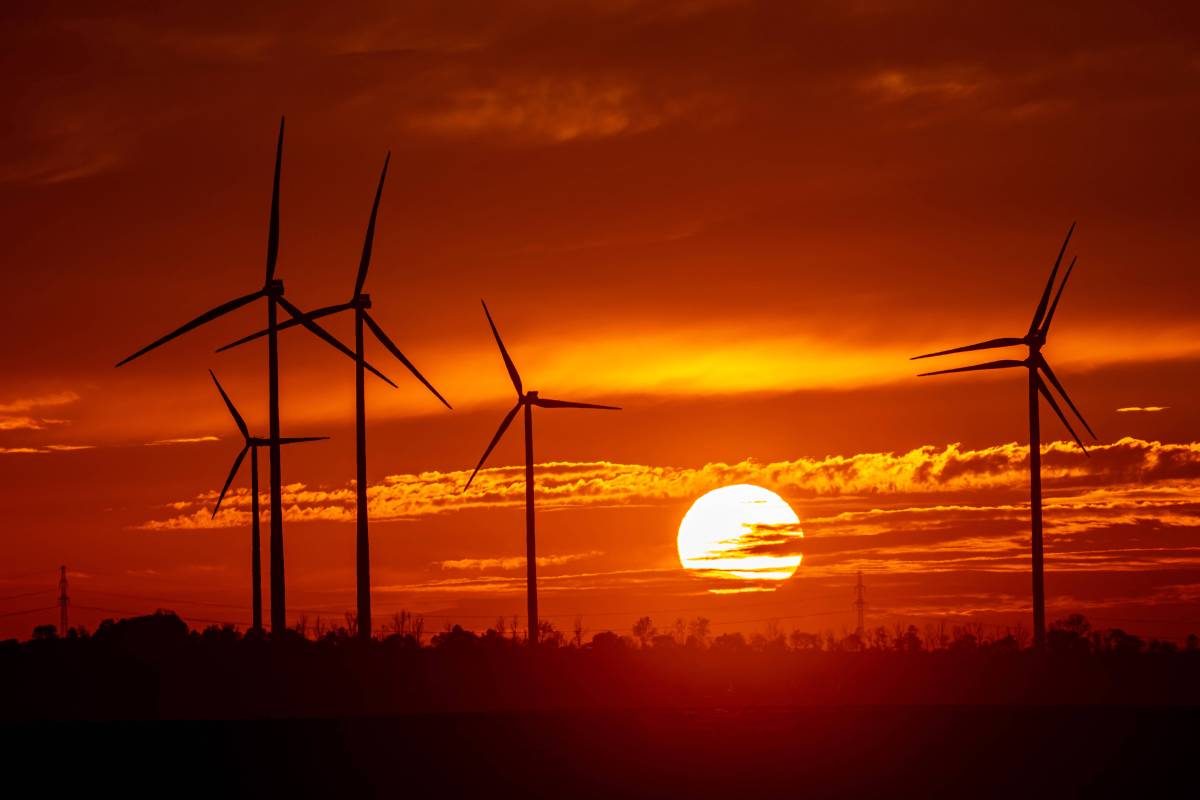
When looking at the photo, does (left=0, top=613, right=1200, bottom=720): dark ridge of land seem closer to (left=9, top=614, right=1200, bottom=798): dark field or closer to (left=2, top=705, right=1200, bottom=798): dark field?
(left=9, top=614, right=1200, bottom=798): dark field

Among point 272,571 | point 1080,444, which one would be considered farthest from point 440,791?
point 1080,444

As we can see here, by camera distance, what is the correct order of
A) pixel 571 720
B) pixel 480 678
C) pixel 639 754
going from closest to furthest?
1. pixel 639 754
2. pixel 571 720
3. pixel 480 678

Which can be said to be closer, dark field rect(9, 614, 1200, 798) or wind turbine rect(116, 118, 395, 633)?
dark field rect(9, 614, 1200, 798)

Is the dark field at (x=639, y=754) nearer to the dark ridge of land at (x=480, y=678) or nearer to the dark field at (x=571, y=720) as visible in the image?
the dark field at (x=571, y=720)

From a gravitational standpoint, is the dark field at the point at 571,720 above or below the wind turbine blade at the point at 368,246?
below

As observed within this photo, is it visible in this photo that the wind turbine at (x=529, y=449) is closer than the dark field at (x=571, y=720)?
No

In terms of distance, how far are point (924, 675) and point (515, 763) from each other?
261 feet

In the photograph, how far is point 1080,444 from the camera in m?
123

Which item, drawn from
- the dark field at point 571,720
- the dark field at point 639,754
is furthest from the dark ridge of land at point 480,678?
the dark field at point 639,754

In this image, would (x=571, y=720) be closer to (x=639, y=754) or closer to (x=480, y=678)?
(x=639, y=754)

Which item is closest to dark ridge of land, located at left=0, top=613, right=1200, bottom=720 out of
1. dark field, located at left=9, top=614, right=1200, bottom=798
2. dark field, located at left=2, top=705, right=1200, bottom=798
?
dark field, located at left=9, top=614, right=1200, bottom=798

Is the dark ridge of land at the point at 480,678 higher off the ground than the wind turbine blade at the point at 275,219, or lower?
lower

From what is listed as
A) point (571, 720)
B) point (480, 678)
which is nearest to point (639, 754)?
point (571, 720)

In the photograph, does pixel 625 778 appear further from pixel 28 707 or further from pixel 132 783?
pixel 28 707
